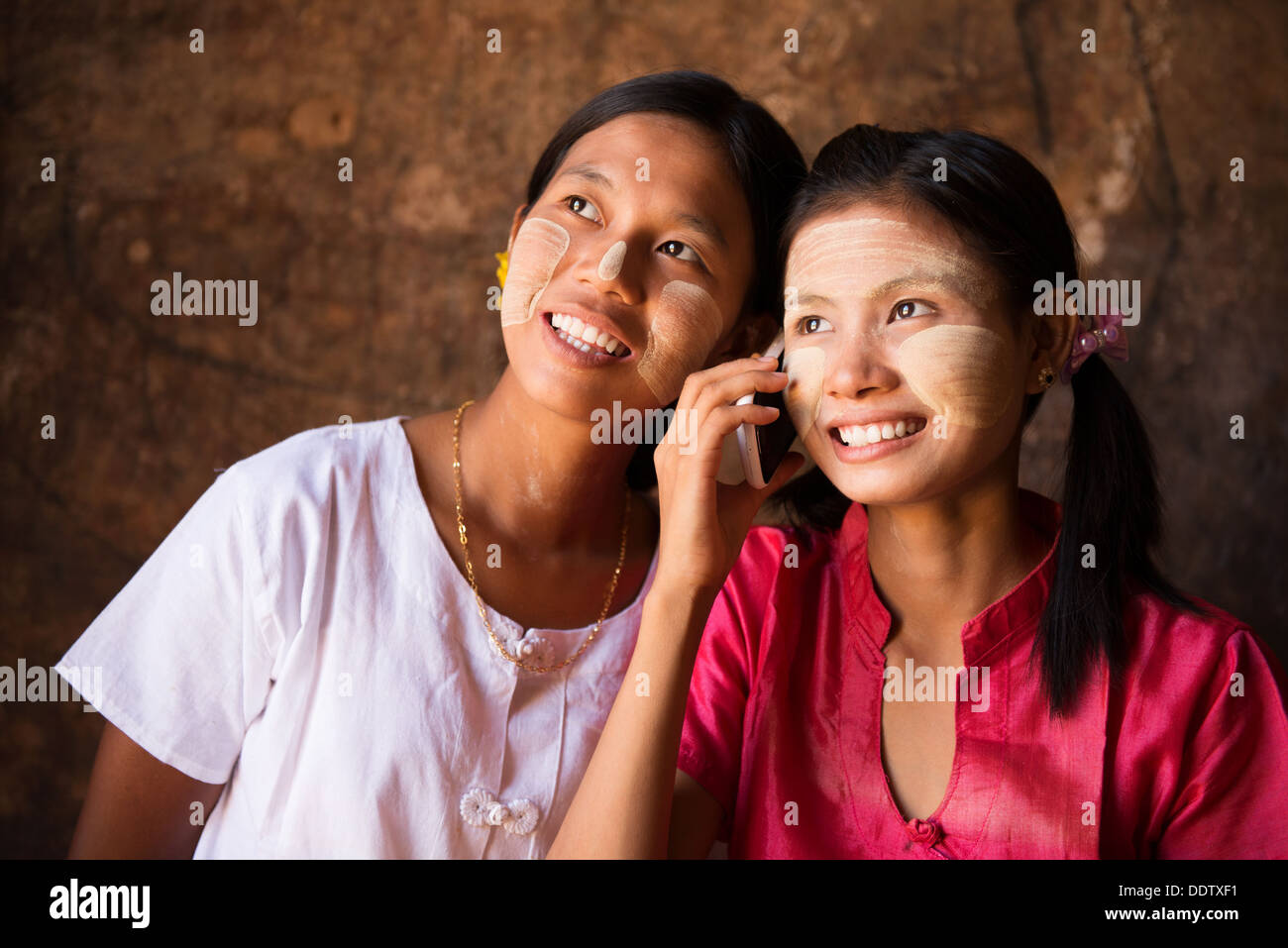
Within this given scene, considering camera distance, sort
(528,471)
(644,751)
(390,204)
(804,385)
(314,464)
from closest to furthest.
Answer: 1. (644,751)
2. (804,385)
3. (314,464)
4. (528,471)
5. (390,204)

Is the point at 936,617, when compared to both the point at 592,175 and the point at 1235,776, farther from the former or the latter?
the point at 592,175

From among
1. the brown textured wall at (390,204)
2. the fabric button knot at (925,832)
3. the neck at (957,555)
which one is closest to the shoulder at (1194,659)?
the neck at (957,555)

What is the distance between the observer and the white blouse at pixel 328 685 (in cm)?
177

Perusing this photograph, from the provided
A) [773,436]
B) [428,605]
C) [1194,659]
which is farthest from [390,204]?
[1194,659]

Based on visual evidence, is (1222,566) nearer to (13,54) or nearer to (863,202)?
(863,202)

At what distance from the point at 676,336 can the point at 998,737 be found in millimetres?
790

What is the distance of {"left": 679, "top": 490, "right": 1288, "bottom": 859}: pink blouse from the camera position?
62.9 inches

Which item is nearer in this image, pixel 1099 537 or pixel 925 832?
pixel 925 832

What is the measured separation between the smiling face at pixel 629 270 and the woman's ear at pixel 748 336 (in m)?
0.04

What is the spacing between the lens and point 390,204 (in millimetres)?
2750

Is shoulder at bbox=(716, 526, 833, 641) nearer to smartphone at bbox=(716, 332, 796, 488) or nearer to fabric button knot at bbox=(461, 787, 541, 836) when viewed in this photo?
smartphone at bbox=(716, 332, 796, 488)

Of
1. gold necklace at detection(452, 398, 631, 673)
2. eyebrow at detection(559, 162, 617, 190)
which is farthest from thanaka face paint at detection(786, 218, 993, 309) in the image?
gold necklace at detection(452, 398, 631, 673)

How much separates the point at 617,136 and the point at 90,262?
1442 millimetres
